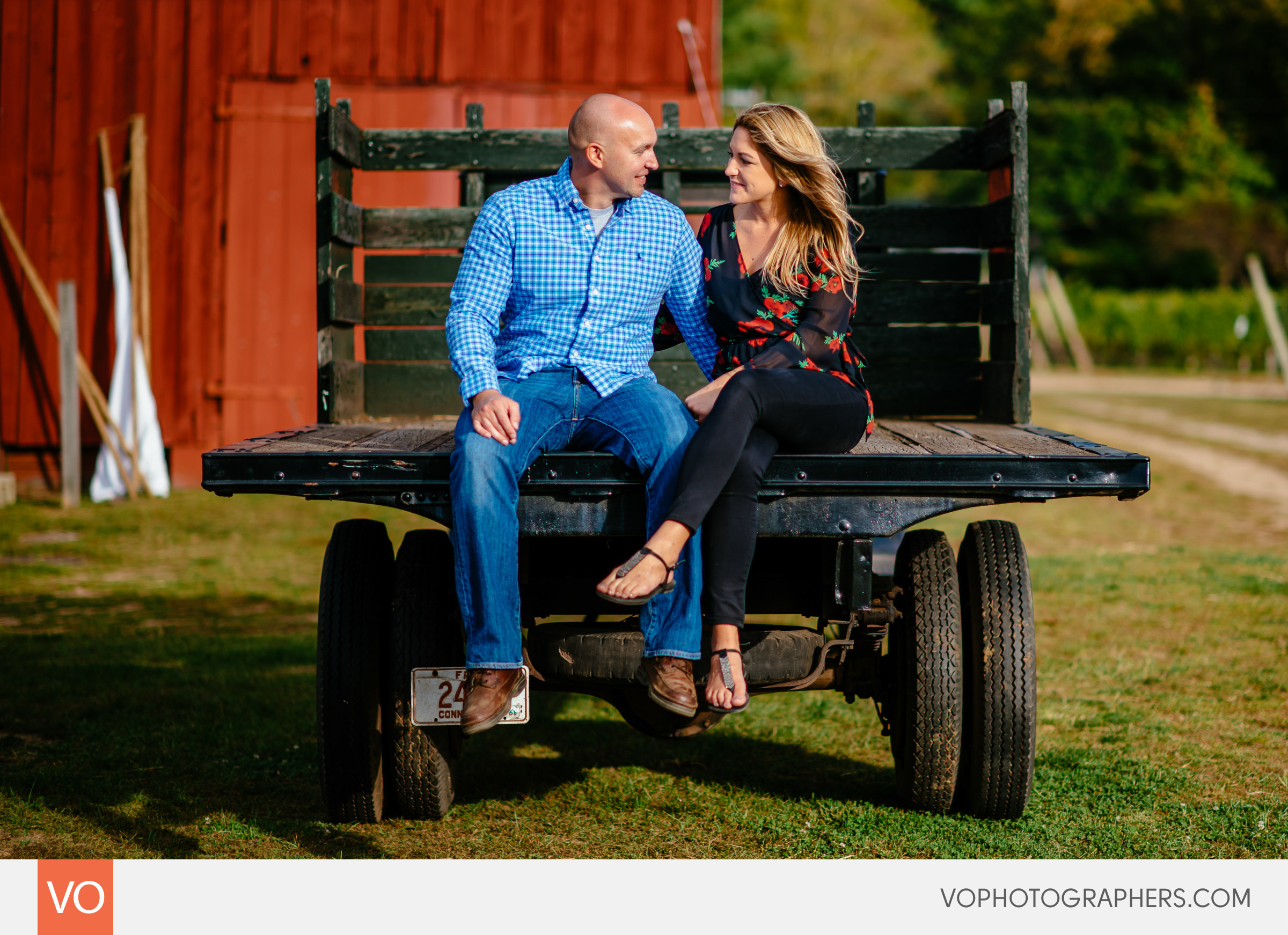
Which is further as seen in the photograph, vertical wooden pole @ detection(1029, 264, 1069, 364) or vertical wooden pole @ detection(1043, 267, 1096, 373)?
vertical wooden pole @ detection(1029, 264, 1069, 364)

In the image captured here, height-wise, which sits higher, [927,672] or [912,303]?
[912,303]

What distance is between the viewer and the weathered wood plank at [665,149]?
16.4 feet

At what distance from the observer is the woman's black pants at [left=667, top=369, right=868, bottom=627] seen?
124 inches

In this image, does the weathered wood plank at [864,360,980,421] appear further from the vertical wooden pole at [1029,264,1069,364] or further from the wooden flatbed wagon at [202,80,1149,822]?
the vertical wooden pole at [1029,264,1069,364]

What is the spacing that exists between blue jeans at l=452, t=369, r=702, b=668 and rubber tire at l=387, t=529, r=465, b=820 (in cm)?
30

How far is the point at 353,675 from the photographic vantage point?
3506 millimetres

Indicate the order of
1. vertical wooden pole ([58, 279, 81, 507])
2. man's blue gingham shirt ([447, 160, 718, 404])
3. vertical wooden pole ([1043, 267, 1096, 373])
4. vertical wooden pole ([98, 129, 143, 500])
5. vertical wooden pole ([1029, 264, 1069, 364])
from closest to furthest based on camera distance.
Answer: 1. man's blue gingham shirt ([447, 160, 718, 404])
2. vertical wooden pole ([58, 279, 81, 507])
3. vertical wooden pole ([98, 129, 143, 500])
4. vertical wooden pole ([1043, 267, 1096, 373])
5. vertical wooden pole ([1029, 264, 1069, 364])

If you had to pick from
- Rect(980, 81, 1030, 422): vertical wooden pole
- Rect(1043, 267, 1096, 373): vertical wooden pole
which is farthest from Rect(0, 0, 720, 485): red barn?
Rect(1043, 267, 1096, 373): vertical wooden pole

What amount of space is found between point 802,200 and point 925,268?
138 centimetres

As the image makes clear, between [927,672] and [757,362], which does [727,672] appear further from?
[757,362]

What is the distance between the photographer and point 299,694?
17.5ft
